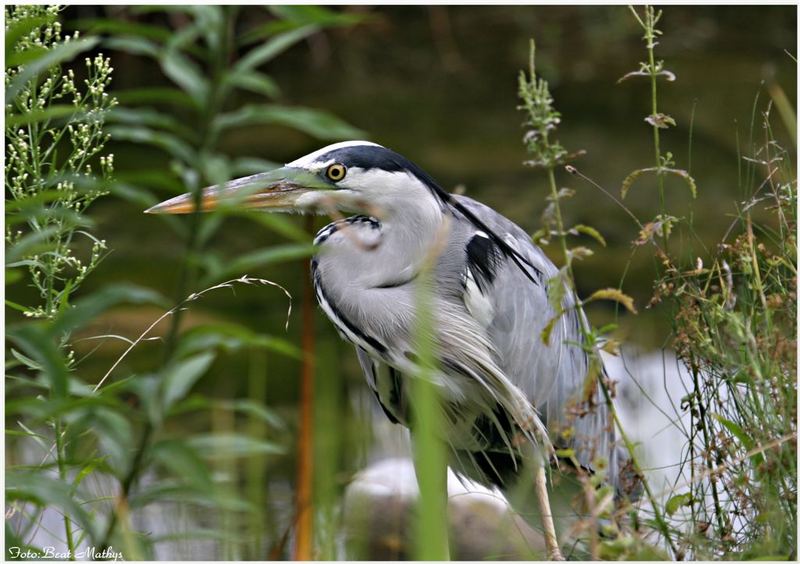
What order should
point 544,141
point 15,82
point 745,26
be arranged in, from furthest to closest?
point 745,26 < point 544,141 < point 15,82

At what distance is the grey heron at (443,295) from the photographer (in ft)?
8.94

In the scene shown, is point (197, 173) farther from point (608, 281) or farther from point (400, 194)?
point (608, 281)

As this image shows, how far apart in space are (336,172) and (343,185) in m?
0.04

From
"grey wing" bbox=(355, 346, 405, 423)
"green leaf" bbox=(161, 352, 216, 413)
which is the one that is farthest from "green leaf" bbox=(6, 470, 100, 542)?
"grey wing" bbox=(355, 346, 405, 423)

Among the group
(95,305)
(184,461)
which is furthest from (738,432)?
(95,305)

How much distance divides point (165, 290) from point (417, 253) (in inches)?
127

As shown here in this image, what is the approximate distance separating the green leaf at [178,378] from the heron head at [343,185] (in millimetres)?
1313

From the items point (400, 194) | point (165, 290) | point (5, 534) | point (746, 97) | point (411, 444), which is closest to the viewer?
point (5, 534)

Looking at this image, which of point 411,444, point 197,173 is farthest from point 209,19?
point 411,444

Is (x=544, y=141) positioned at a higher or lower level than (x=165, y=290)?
lower

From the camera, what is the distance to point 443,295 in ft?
9.72

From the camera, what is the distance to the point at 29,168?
212 cm

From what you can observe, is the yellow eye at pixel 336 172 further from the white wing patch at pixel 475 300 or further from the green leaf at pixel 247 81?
the green leaf at pixel 247 81

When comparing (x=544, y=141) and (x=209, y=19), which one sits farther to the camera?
(x=544, y=141)
